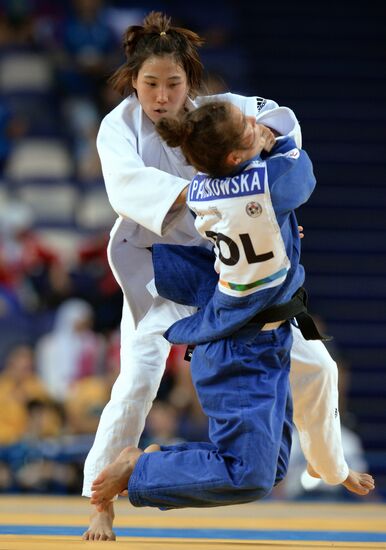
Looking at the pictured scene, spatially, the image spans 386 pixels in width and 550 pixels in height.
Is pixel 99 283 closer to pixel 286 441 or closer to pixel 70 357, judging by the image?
pixel 70 357

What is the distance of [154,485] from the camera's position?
11.6 ft

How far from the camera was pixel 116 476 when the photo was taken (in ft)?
11.8

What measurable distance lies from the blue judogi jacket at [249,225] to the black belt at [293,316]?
21mm

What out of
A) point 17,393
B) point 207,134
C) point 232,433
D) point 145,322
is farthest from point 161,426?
point 207,134

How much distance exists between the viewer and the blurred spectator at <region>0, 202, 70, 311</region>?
865 cm

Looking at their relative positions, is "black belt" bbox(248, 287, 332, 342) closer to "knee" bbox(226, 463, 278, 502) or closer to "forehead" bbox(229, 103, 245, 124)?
"knee" bbox(226, 463, 278, 502)

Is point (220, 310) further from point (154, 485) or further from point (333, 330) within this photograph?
point (333, 330)

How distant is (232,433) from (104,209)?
6.80m

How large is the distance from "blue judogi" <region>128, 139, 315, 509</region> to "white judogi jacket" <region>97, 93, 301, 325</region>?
0.25m

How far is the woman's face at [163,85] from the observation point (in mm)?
3834

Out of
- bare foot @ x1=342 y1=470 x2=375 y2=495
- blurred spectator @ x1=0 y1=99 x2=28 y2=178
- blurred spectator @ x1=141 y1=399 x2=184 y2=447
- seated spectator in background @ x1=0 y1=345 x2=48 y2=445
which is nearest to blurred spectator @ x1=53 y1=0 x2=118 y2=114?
blurred spectator @ x1=0 y1=99 x2=28 y2=178

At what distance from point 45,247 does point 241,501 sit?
18.9 ft

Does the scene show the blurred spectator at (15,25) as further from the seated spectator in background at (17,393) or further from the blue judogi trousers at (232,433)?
the blue judogi trousers at (232,433)

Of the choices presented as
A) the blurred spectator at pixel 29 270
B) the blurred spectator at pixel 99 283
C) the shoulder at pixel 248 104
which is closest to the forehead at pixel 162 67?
the shoulder at pixel 248 104
